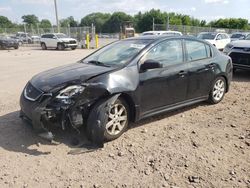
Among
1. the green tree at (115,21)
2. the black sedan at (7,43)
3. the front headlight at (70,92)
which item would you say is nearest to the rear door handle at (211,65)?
the front headlight at (70,92)

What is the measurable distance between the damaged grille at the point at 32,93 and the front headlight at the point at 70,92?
31cm

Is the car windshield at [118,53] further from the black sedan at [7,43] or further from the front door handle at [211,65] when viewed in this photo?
the black sedan at [7,43]

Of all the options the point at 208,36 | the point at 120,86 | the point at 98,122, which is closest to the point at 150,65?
the point at 120,86

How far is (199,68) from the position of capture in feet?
18.6

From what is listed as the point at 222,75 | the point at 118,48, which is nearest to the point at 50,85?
the point at 118,48

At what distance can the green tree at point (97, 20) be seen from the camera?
10701 cm

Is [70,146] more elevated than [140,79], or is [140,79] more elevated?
[140,79]

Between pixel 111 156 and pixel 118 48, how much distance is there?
7.38 ft

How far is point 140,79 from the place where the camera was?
470cm

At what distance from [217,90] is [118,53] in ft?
8.07

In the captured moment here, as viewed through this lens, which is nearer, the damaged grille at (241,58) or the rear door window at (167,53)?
the rear door window at (167,53)

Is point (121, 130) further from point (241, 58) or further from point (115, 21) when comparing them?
point (115, 21)

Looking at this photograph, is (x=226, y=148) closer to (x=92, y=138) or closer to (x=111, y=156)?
(x=111, y=156)

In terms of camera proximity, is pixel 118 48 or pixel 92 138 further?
pixel 118 48
